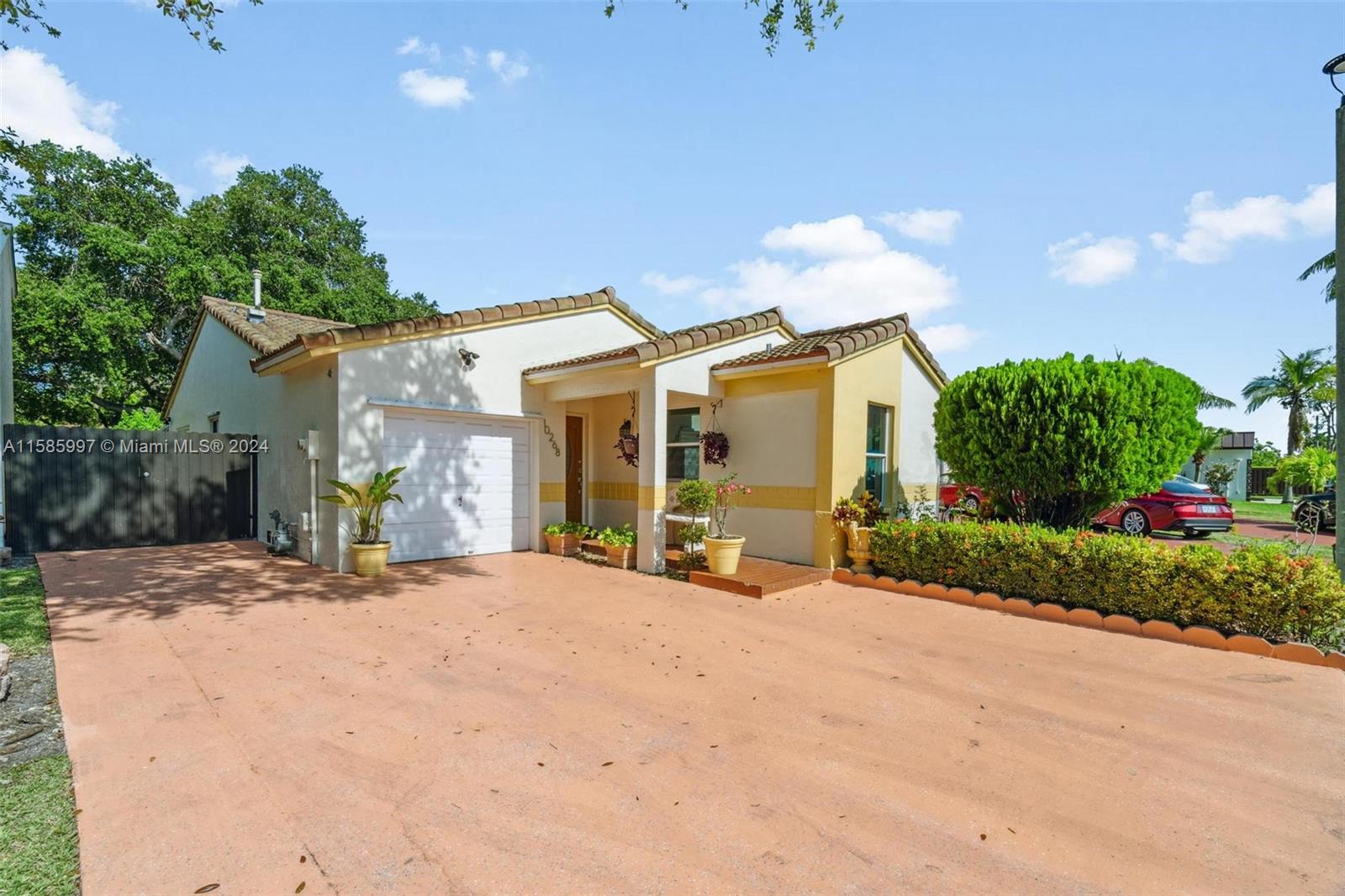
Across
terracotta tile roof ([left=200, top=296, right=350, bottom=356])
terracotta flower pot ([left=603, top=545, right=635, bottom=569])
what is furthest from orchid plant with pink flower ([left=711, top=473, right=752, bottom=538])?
terracotta tile roof ([left=200, top=296, right=350, bottom=356])

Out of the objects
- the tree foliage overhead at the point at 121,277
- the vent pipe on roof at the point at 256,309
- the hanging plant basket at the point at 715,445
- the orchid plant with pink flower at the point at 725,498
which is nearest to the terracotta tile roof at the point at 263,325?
the vent pipe on roof at the point at 256,309

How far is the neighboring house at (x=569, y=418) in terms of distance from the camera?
29.0 ft

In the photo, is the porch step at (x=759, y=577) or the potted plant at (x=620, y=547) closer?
the porch step at (x=759, y=577)

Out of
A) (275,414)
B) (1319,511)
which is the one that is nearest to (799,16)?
(275,414)

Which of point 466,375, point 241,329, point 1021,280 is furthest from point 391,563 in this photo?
point 1021,280

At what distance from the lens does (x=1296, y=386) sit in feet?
91.2

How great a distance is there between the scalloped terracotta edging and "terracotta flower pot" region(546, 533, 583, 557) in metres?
4.48

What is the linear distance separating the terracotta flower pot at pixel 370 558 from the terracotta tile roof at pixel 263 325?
4.39m

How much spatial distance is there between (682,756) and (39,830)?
10.1ft

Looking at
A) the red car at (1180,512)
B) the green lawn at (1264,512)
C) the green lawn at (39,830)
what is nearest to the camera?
the green lawn at (39,830)

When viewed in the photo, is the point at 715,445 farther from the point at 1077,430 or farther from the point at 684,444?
the point at 1077,430

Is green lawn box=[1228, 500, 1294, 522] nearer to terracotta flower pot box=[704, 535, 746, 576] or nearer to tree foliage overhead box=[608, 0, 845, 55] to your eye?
terracotta flower pot box=[704, 535, 746, 576]

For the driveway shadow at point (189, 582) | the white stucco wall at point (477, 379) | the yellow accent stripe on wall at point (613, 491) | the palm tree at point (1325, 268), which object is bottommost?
the driveway shadow at point (189, 582)

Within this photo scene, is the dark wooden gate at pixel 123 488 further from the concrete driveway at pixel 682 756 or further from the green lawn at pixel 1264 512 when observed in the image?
the green lawn at pixel 1264 512
